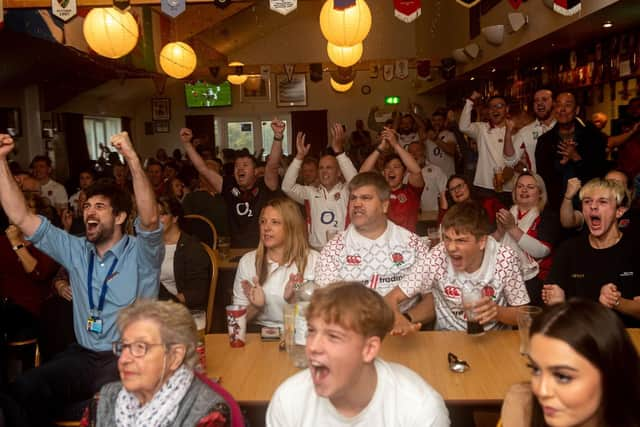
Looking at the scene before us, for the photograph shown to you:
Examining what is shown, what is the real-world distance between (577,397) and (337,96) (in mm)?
15206

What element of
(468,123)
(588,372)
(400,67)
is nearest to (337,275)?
(588,372)

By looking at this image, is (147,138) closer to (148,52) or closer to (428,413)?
(148,52)

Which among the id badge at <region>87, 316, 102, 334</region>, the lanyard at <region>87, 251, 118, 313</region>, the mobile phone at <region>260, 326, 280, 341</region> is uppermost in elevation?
the lanyard at <region>87, 251, 118, 313</region>

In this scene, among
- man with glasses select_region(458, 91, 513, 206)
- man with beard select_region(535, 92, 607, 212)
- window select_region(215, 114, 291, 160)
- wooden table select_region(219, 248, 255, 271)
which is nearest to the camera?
wooden table select_region(219, 248, 255, 271)

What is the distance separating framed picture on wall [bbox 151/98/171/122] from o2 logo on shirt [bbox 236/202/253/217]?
11.7 meters

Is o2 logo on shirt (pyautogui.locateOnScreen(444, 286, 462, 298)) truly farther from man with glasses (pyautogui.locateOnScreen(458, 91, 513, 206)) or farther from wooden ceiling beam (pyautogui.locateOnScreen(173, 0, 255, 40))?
wooden ceiling beam (pyautogui.locateOnScreen(173, 0, 255, 40))

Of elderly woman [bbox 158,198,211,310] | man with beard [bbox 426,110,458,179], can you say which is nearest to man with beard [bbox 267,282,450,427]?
elderly woman [bbox 158,198,211,310]

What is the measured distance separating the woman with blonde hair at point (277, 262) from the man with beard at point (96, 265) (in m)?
0.55

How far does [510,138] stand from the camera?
5.59 metres

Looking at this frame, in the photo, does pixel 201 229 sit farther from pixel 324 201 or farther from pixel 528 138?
pixel 528 138

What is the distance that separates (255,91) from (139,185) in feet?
45.7

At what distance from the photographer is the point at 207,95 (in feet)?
52.7

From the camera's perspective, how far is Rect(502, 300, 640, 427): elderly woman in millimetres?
1390

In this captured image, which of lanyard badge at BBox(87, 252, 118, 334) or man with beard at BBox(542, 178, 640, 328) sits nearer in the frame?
lanyard badge at BBox(87, 252, 118, 334)
